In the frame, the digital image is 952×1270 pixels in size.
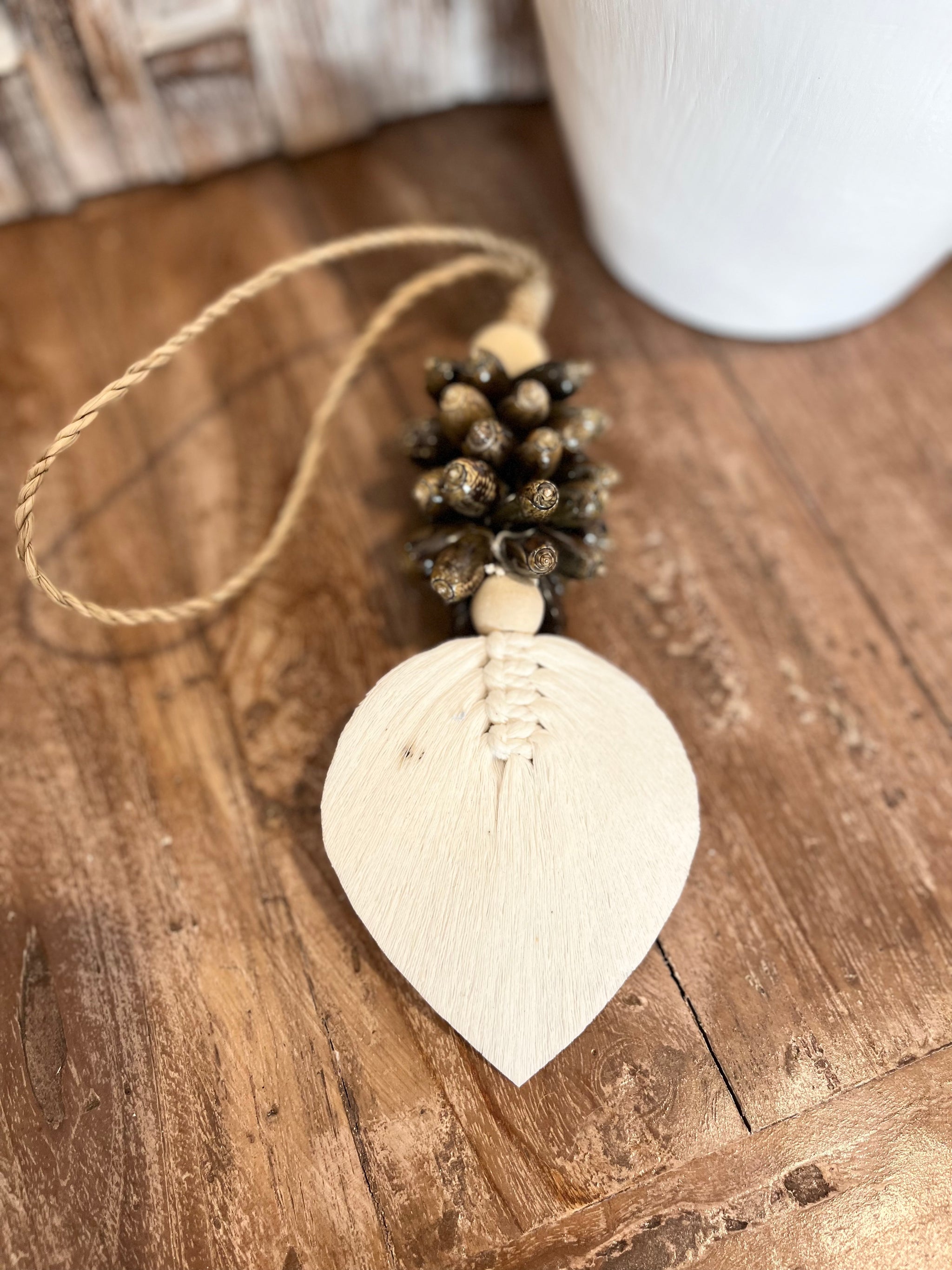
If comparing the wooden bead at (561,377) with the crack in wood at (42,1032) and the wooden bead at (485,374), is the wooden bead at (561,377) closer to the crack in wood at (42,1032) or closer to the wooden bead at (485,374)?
the wooden bead at (485,374)

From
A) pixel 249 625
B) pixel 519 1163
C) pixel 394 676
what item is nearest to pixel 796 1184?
pixel 519 1163

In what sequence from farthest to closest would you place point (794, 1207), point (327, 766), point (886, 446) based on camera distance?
point (886, 446) < point (327, 766) < point (794, 1207)

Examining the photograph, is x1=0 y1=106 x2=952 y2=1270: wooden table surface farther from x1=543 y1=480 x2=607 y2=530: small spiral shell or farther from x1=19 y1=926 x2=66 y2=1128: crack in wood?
x1=543 y1=480 x2=607 y2=530: small spiral shell

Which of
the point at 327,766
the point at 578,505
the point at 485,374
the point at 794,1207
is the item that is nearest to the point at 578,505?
the point at 578,505

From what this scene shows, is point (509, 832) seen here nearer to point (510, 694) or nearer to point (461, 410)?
point (510, 694)

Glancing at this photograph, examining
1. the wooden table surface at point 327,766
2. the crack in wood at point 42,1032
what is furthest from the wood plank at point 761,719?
the crack in wood at point 42,1032

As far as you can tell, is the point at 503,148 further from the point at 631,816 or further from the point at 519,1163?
the point at 519,1163

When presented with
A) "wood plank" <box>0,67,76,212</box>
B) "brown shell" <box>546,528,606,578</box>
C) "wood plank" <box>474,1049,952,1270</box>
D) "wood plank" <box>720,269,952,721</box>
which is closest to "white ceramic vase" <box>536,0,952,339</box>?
"wood plank" <box>720,269,952,721</box>
